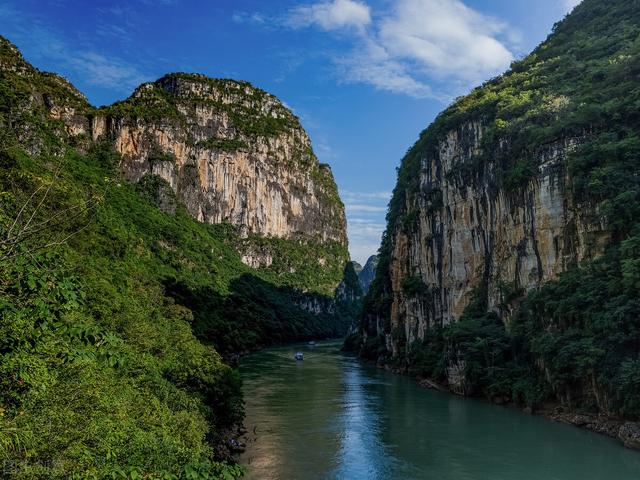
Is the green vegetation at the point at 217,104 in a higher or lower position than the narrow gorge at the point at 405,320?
higher

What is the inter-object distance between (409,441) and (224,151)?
81.3 meters

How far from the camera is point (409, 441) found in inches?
799

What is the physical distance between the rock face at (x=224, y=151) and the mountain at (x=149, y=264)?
1.15ft

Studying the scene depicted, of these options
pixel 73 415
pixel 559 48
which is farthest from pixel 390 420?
pixel 559 48

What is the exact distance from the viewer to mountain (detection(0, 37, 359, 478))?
496 centimetres

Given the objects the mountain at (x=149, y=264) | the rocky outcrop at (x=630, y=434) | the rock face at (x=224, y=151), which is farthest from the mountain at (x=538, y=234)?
the rock face at (x=224, y=151)

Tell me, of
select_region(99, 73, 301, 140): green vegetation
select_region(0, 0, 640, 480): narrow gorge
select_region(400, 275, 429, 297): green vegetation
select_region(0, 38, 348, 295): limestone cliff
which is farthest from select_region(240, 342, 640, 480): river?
select_region(99, 73, 301, 140): green vegetation

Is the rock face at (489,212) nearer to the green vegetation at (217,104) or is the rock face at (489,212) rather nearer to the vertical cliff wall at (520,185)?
the vertical cliff wall at (520,185)

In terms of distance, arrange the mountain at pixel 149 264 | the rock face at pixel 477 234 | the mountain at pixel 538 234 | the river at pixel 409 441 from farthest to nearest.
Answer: the rock face at pixel 477 234 < the mountain at pixel 538 234 < the river at pixel 409 441 < the mountain at pixel 149 264

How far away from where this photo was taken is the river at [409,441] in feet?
54.2

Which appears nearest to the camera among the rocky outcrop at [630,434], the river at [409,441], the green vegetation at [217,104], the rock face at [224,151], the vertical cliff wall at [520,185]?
the river at [409,441]

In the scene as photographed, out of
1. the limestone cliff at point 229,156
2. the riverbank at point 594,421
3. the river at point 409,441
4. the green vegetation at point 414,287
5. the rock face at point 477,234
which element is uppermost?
the limestone cliff at point 229,156

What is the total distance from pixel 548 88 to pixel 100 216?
35708 mm

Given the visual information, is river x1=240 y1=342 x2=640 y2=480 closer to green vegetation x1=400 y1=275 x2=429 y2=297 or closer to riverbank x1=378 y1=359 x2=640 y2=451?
riverbank x1=378 y1=359 x2=640 y2=451
